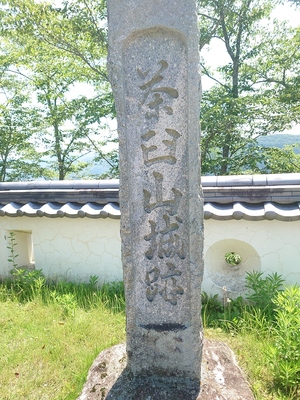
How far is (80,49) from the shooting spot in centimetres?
831

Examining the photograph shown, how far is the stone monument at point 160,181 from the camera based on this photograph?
6.97 feet

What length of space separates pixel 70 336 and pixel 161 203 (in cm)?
193

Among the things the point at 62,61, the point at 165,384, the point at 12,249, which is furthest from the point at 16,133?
the point at 165,384

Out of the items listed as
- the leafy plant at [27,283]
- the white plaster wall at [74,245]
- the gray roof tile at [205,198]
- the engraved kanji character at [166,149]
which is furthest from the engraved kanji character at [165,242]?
the leafy plant at [27,283]

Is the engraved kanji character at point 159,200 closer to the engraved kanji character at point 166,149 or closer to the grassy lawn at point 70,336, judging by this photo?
the engraved kanji character at point 166,149

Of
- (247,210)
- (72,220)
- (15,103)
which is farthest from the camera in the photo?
(15,103)

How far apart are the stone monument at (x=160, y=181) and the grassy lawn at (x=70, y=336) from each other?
2.34ft

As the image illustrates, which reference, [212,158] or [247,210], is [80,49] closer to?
[212,158]

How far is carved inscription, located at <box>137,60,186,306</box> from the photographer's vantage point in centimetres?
219

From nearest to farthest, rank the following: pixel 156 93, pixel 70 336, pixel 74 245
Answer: pixel 156 93 → pixel 70 336 → pixel 74 245

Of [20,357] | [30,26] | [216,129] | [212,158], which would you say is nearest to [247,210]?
[20,357]

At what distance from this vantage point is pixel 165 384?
231 centimetres

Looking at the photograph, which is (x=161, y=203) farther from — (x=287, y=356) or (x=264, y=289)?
(x=264, y=289)

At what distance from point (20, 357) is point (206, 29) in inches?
343
